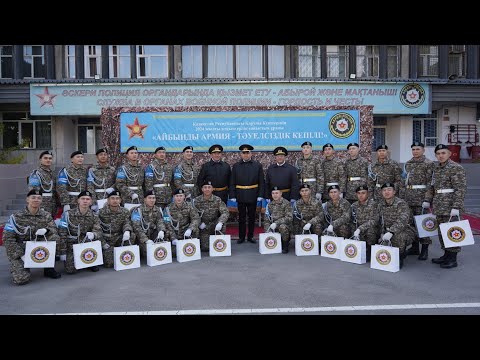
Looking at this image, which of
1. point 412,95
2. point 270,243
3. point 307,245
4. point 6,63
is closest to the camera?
point 307,245

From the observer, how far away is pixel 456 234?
6.07 metres

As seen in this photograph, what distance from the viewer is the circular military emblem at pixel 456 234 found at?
19.8 feet

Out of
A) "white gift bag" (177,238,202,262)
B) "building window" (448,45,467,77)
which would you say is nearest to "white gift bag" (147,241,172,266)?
"white gift bag" (177,238,202,262)

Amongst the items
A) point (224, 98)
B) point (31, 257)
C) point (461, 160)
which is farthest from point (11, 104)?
point (461, 160)

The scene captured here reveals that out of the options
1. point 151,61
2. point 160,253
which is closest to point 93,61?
point 151,61

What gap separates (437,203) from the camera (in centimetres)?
639

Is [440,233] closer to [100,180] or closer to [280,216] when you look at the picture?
[280,216]

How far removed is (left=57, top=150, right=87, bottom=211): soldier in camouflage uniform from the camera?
721 cm

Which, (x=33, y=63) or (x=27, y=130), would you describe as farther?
(x=27, y=130)

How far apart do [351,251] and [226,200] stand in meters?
2.94

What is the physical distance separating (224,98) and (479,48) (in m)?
11.0

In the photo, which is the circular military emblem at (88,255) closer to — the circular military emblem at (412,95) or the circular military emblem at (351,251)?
the circular military emblem at (351,251)

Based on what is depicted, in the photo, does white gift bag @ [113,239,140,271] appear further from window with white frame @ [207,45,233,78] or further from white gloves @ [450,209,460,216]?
window with white frame @ [207,45,233,78]
